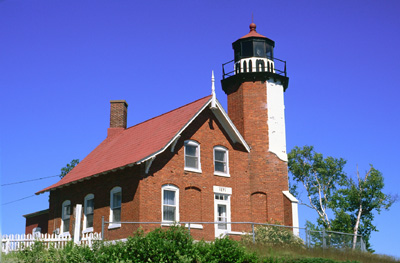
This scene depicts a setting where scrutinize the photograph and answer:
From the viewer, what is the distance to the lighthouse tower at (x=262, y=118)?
1091 inches

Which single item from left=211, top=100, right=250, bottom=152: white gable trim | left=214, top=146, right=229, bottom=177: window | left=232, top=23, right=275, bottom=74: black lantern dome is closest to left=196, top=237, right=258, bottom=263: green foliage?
left=214, top=146, right=229, bottom=177: window

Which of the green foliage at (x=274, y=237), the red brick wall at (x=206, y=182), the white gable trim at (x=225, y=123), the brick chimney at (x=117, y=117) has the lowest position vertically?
the green foliage at (x=274, y=237)

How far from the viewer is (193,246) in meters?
17.8

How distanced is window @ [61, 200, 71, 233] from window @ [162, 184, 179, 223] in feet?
23.4

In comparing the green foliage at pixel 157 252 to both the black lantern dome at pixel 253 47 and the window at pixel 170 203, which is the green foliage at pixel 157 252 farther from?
the black lantern dome at pixel 253 47

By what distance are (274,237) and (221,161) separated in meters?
5.22

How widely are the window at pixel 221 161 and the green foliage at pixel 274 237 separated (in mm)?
3720

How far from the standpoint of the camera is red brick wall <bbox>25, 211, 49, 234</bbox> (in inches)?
1312

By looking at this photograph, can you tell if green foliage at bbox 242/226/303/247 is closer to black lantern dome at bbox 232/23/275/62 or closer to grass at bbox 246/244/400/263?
grass at bbox 246/244/400/263

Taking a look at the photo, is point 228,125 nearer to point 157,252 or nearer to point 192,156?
point 192,156

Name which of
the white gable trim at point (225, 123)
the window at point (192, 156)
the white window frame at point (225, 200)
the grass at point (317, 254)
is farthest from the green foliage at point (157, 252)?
the white gable trim at point (225, 123)

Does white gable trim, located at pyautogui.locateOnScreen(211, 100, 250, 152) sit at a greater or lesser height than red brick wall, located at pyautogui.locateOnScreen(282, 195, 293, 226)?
greater

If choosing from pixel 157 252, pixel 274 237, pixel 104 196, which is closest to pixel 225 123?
pixel 274 237

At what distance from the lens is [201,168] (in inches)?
1016
